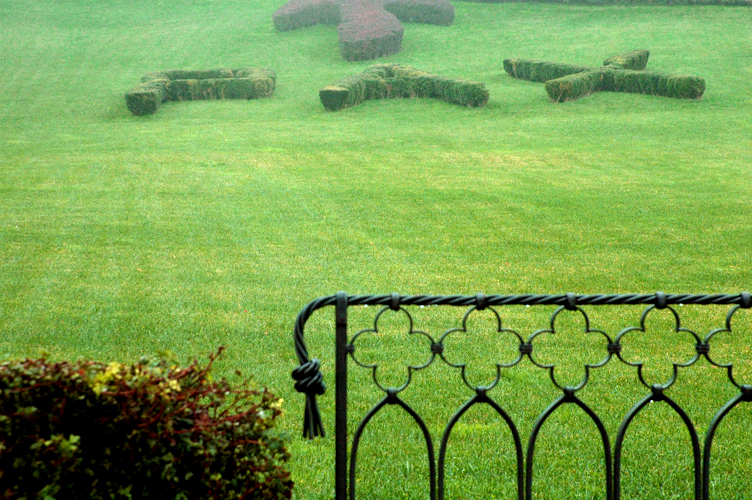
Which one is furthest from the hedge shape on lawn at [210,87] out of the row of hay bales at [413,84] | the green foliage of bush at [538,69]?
the green foliage of bush at [538,69]

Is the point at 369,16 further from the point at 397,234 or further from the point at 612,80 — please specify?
the point at 397,234

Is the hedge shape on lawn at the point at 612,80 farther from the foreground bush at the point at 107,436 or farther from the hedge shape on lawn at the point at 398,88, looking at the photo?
the foreground bush at the point at 107,436

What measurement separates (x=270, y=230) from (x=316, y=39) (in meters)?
27.1

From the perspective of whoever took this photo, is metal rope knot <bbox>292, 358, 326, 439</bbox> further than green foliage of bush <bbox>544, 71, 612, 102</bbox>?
No

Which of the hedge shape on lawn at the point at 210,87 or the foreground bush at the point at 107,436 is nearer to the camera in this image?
the foreground bush at the point at 107,436

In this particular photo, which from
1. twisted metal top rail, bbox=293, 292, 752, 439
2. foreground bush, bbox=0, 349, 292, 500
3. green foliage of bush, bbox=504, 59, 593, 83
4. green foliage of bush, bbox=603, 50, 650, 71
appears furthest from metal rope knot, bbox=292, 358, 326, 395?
green foliage of bush, bbox=603, 50, 650, 71

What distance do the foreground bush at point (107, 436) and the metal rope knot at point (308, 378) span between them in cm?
34

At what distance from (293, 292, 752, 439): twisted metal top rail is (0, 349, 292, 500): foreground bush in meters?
0.38

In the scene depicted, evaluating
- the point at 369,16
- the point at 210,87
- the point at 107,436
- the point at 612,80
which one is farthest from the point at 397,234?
the point at 369,16

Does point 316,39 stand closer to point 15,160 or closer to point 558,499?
point 15,160

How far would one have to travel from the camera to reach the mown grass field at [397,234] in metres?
4.72

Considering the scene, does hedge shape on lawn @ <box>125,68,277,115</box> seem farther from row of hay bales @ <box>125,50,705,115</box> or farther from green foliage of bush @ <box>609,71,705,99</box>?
green foliage of bush @ <box>609,71,705,99</box>

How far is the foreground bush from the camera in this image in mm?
1953

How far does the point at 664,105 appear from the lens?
22.8 m
